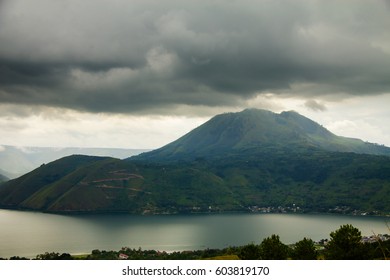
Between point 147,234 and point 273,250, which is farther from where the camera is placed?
point 147,234

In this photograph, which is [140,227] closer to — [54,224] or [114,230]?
[114,230]

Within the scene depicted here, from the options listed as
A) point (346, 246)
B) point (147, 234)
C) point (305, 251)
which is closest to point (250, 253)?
point (305, 251)

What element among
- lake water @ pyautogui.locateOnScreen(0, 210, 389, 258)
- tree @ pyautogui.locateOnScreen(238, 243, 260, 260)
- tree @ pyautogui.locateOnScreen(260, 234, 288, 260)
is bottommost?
lake water @ pyautogui.locateOnScreen(0, 210, 389, 258)

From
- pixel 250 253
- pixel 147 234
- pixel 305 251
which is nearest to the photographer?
pixel 305 251

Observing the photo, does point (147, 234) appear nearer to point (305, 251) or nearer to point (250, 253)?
point (250, 253)

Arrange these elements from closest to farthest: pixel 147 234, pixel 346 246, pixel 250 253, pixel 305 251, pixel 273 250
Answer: pixel 346 246 → pixel 273 250 → pixel 305 251 → pixel 250 253 → pixel 147 234

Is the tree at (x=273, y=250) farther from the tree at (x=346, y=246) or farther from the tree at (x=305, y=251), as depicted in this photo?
the tree at (x=305, y=251)

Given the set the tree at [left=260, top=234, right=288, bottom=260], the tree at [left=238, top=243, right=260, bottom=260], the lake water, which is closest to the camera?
the tree at [left=260, top=234, right=288, bottom=260]

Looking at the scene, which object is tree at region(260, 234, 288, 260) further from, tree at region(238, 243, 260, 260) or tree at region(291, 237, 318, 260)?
tree at region(291, 237, 318, 260)

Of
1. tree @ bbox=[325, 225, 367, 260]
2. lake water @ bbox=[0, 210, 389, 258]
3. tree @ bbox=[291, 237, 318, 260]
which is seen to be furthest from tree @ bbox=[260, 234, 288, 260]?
lake water @ bbox=[0, 210, 389, 258]

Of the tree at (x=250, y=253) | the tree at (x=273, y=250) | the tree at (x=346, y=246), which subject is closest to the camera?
the tree at (x=346, y=246)

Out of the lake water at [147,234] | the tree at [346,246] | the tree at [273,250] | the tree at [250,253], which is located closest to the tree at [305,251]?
the tree at [250,253]
